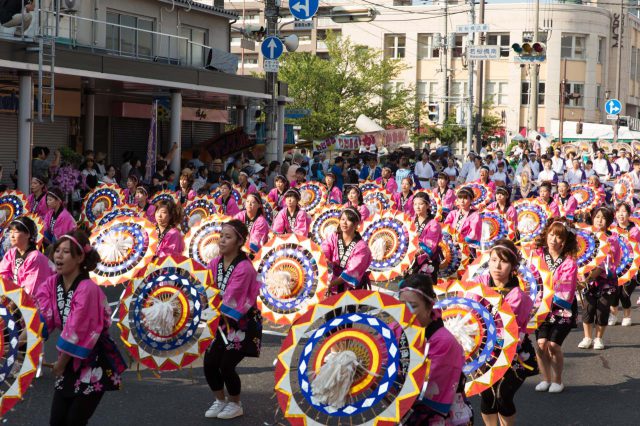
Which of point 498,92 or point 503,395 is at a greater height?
point 498,92

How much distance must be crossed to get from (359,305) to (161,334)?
2.24 meters

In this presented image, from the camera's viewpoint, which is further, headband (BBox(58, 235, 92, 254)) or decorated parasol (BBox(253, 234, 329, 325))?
decorated parasol (BBox(253, 234, 329, 325))

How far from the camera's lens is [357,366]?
474cm

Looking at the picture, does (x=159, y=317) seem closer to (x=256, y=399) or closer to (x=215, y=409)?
(x=215, y=409)

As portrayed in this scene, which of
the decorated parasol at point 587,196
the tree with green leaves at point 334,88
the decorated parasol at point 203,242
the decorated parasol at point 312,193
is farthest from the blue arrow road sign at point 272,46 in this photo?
the tree with green leaves at point 334,88

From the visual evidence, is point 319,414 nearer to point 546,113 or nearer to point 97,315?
point 97,315

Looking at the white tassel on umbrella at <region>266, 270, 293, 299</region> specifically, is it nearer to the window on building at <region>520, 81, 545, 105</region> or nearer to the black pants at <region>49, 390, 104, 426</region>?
the black pants at <region>49, 390, 104, 426</region>

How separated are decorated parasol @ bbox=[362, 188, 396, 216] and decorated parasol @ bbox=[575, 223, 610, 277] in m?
7.35

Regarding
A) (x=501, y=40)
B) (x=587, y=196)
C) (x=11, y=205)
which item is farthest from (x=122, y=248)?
(x=501, y=40)

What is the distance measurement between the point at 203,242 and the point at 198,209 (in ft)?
15.2

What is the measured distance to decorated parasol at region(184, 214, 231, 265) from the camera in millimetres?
9820

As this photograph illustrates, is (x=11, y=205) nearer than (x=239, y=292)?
No

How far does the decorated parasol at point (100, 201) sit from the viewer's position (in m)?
15.5

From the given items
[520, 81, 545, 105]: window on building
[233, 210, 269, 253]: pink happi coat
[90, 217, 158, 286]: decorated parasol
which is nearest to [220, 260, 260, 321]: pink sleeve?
[90, 217, 158, 286]: decorated parasol
